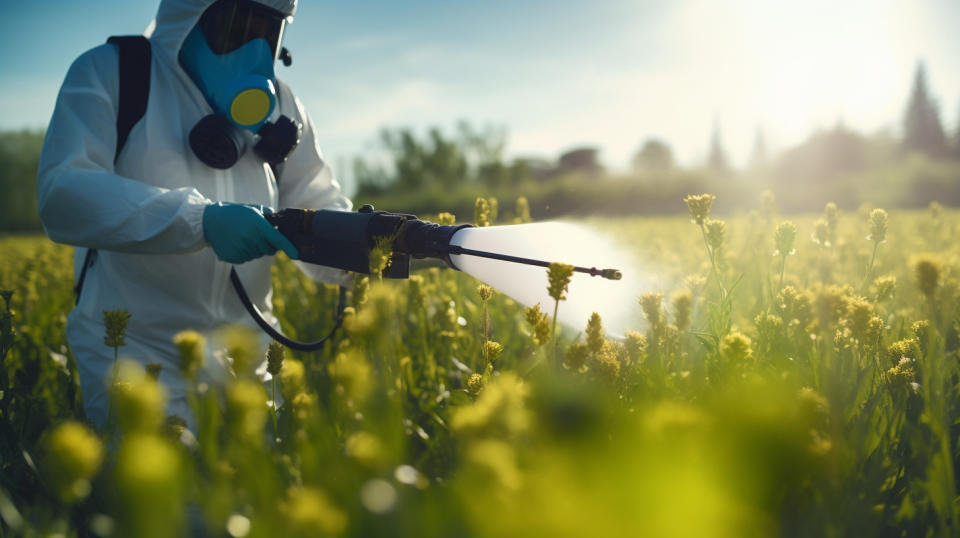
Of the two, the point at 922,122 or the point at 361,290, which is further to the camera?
the point at 922,122

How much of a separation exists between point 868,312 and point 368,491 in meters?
0.97

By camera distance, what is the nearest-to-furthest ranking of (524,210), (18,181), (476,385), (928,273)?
(928,273)
(476,385)
(524,210)
(18,181)

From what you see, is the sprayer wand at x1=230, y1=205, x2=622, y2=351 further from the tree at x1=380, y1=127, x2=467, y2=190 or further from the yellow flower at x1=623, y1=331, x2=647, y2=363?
the tree at x1=380, y1=127, x2=467, y2=190

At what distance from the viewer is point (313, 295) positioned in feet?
10.5

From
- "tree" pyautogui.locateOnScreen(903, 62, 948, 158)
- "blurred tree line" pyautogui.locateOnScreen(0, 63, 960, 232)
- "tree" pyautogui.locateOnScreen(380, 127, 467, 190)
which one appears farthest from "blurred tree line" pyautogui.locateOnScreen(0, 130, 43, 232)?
"tree" pyautogui.locateOnScreen(903, 62, 948, 158)

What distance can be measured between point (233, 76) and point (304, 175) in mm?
572

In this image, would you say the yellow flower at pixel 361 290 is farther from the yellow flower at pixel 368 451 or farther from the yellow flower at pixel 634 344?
the yellow flower at pixel 368 451

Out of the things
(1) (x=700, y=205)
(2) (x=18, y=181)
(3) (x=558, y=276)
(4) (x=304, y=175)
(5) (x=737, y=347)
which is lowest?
(5) (x=737, y=347)

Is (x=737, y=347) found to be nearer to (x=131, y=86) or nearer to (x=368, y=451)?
(x=368, y=451)

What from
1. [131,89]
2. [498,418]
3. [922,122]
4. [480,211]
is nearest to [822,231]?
[480,211]

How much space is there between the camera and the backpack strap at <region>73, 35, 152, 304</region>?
6.42 feet

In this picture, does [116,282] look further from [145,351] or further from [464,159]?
[464,159]

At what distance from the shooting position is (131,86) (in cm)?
197

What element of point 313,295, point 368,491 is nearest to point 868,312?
point 368,491
